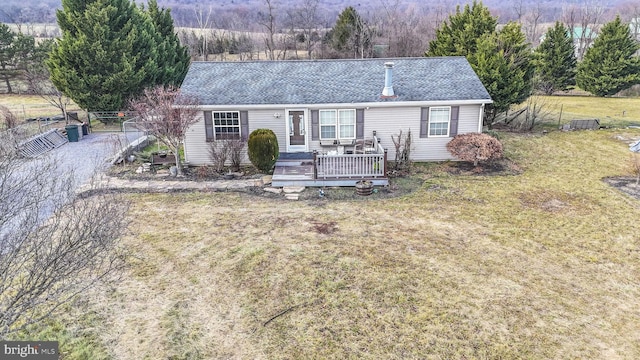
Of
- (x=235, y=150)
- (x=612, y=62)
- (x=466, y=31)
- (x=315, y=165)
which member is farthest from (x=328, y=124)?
(x=612, y=62)

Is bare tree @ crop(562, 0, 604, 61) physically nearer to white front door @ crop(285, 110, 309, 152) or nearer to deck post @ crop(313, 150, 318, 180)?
white front door @ crop(285, 110, 309, 152)

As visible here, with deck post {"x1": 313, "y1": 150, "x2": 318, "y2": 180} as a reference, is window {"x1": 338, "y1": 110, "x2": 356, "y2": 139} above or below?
above

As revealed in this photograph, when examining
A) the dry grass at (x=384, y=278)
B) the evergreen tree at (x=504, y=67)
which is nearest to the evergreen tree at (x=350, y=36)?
the evergreen tree at (x=504, y=67)

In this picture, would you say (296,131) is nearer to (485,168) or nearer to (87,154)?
(485,168)

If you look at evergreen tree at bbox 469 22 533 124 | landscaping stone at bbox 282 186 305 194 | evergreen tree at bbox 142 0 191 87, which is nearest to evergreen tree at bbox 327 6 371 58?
evergreen tree at bbox 142 0 191 87

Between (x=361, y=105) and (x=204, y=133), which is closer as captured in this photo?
(x=361, y=105)

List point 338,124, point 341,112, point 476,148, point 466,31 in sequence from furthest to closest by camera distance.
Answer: point 466,31 < point 338,124 < point 341,112 < point 476,148

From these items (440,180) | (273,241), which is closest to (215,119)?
(273,241)
